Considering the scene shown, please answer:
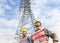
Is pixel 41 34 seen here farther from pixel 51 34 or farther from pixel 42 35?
pixel 51 34

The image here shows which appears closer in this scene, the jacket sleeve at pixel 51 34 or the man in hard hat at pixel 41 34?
Answer: the jacket sleeve at pixel 51 34

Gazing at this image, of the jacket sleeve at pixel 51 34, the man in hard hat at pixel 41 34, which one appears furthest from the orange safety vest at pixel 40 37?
the jacket sleeve at pixel 51 34

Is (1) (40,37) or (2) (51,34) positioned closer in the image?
(2) (51,34)

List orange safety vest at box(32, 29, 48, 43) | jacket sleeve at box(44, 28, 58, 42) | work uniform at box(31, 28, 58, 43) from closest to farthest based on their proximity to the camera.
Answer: jacket sleeve at box(44, 28, 58, 42) → work uniform at box(31, 28, 58, 43) → orange safety vest at box(32, 29, 48, 43)

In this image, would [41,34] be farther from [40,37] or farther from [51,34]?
[51,34]

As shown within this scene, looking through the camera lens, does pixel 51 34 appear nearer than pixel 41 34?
Yes

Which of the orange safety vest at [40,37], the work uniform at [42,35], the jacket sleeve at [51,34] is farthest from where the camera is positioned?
the orange safety vest at [40,37]

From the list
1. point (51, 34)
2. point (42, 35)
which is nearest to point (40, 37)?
point (42, 35)

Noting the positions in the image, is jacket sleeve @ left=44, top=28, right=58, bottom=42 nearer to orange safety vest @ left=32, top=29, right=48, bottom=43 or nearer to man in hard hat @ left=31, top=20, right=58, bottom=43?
man in hard hat @ left=31, top=20, right=58, bottom=43

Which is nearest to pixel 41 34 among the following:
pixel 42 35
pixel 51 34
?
pixel 42 35

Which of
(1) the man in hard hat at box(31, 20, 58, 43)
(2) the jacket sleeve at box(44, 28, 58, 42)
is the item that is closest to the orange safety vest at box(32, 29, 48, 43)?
(1) the man in hard hat at box(31, 20, 58, 43)

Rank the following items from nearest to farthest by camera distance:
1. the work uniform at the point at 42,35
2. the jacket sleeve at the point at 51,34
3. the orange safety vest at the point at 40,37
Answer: the jacket sleeve at the point at 51,34 < the work uniform at the point at 42,35 < the orange safety vest at the point at 40,37

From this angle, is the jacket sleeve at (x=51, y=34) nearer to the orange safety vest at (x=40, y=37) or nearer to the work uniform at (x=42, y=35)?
the work uniform at (x=42, y=35)

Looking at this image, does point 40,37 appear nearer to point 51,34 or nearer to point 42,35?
point 42,35
